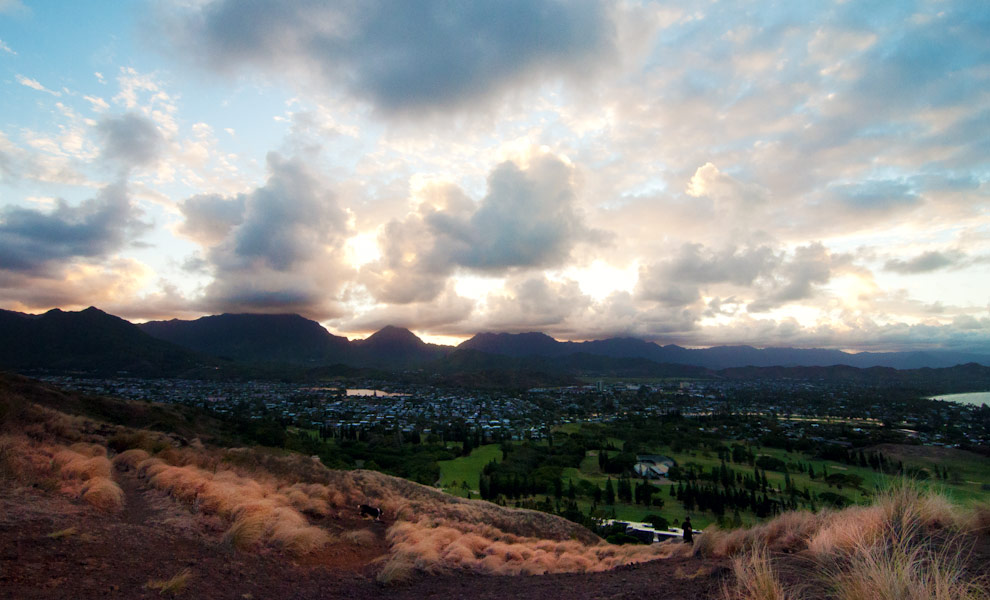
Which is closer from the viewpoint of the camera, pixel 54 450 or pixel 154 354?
pixel 54 450

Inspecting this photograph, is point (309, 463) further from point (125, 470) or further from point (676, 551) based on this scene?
point (676, 551)

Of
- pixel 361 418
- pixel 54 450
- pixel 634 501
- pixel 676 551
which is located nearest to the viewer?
pixel 676 551

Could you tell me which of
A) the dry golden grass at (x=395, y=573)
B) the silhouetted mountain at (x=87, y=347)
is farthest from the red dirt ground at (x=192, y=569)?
the silhouetted mountain at (x=87, y=347)

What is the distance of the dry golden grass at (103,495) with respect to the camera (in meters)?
8.98

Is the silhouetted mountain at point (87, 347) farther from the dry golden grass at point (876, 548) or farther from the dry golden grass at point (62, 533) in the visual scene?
the dry golden grass at point (876, 548)

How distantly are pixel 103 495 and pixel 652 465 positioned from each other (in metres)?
60.9

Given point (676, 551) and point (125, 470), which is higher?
point (125, 470)

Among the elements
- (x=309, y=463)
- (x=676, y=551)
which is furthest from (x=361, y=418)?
(x=676, y=551)

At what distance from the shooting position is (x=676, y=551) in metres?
11.1

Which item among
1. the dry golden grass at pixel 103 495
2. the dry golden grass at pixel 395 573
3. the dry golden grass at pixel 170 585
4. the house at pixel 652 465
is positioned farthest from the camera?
the house at pixel 652 465

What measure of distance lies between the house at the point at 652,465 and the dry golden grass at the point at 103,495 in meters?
54.8

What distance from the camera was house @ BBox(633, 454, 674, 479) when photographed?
55.2 meters

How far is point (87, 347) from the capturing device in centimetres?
15875

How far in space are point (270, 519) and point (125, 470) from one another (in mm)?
7163
